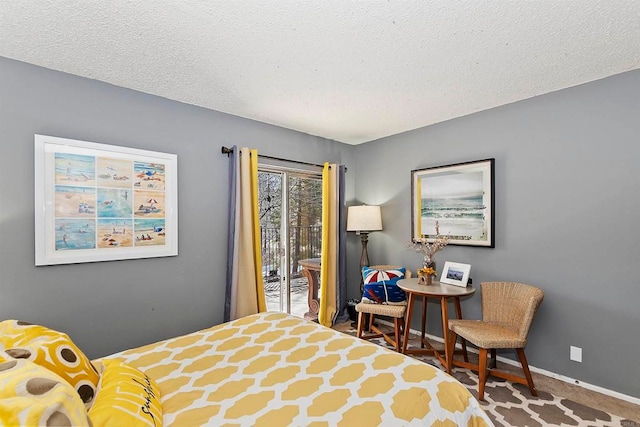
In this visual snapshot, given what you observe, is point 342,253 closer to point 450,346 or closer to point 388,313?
point 388,313

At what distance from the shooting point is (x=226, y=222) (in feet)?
10.6

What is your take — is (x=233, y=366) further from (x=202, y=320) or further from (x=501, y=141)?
(x=501, y=141)

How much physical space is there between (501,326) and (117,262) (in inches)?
133

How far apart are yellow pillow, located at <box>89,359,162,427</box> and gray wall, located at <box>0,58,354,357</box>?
121 cm

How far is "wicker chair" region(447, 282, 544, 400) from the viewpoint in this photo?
2.41m

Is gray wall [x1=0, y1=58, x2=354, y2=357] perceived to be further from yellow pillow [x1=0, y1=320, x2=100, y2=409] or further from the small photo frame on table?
the small photo frame on table

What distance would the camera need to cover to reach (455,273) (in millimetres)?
3199

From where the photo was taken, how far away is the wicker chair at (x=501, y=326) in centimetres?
241

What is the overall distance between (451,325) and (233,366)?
78.4 inches

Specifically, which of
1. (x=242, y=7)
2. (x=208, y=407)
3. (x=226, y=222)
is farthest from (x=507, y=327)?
(x=242, y=7)

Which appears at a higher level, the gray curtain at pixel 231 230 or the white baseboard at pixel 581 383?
the gray curtain at pixel 231 230

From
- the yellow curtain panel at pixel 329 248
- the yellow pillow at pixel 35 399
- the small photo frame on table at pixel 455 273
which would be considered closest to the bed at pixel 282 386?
the yellow pillow at pixel 35 399

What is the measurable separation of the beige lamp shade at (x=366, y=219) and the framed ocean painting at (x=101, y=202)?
214 cm

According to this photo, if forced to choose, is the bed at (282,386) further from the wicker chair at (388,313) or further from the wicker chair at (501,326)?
the wicker chair at (388,313)
